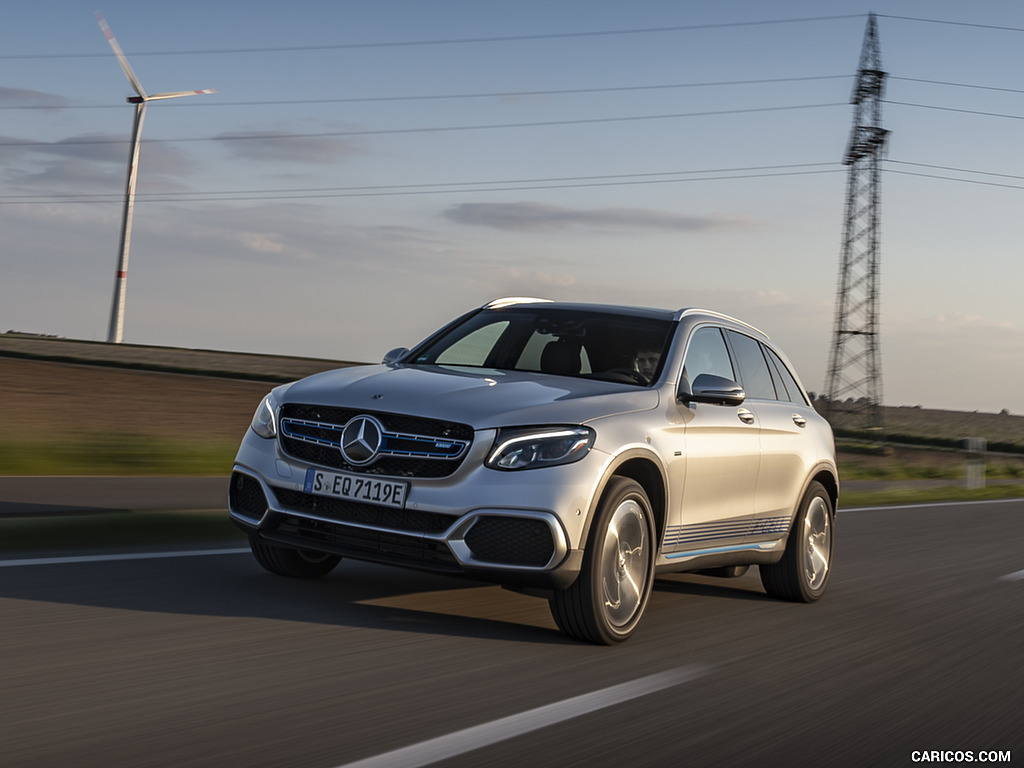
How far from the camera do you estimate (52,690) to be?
4738 millimetres

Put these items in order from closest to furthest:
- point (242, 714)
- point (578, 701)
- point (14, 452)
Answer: point (242, 714), point (578, 701), point (14, 452)

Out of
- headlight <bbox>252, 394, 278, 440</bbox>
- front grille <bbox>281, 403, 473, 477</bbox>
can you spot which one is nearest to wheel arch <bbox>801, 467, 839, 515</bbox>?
front grille <bbox>281, 403, 473, 477</bbox>

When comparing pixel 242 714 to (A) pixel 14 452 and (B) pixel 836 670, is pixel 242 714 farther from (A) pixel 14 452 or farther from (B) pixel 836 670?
(A) pixel 14 452

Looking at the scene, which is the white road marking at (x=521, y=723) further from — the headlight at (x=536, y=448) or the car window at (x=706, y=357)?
the car window at (x=706, y=357)

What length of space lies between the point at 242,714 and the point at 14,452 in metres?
10.8

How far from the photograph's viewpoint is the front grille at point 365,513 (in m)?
6.01

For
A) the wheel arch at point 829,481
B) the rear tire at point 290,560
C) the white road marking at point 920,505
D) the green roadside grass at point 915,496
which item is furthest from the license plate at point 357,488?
the green roadside grass at point 915,496

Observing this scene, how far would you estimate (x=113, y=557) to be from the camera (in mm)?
A: 7895

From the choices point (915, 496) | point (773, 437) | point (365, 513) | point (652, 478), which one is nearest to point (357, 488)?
point (365, 513)

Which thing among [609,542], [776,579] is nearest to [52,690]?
[609,542]

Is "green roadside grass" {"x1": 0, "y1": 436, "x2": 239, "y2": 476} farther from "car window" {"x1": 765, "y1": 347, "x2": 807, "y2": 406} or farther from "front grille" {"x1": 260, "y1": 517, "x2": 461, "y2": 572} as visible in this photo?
"car window" {"x1": 765, "y1": 347, "x2": 807, "y2": 406}

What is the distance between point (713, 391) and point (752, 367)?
1355 millimetres

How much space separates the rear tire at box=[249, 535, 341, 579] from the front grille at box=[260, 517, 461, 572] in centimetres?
82

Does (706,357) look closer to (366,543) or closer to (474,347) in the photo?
(474,347)
